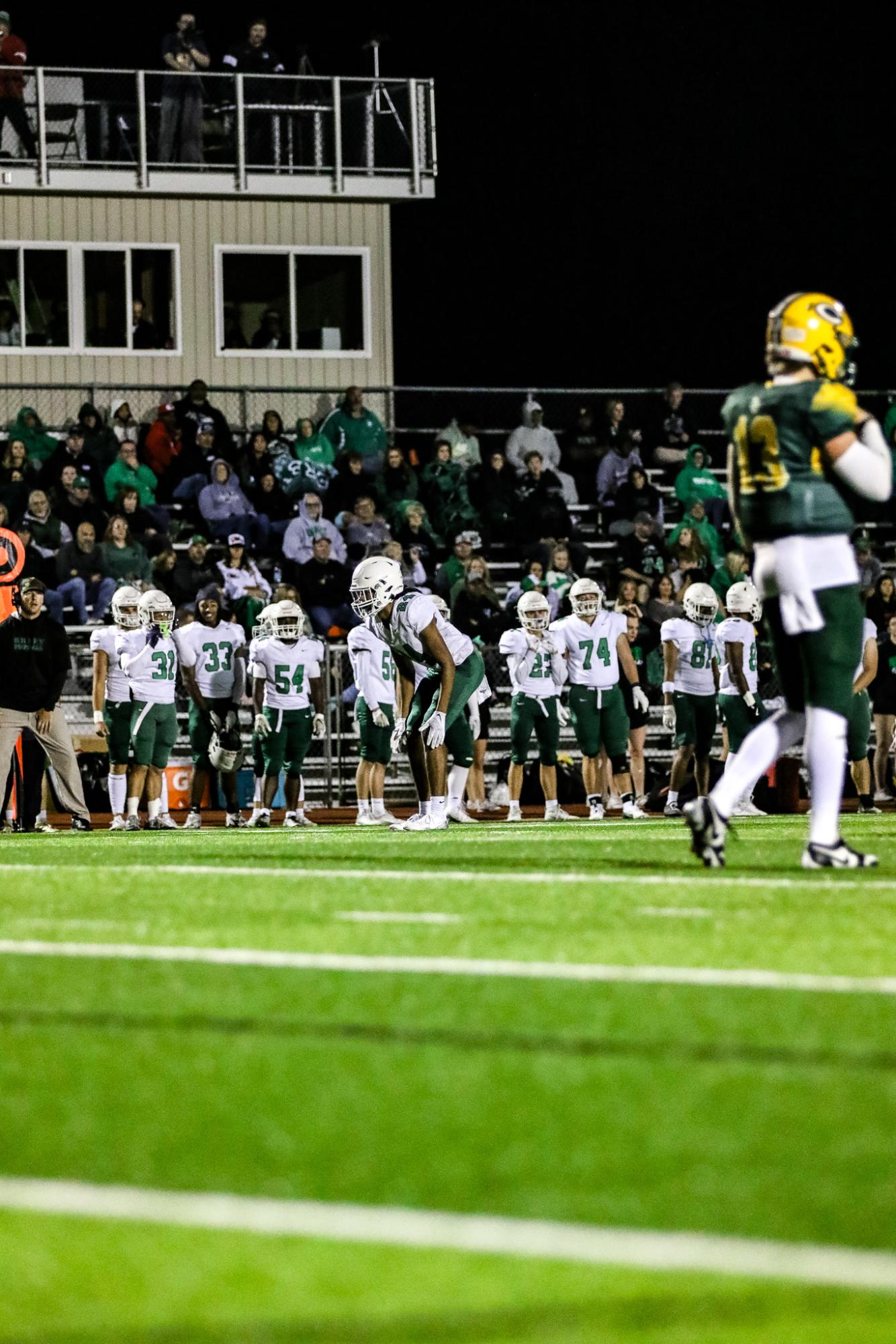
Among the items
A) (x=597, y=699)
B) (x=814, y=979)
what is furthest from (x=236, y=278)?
(x=814, y=979)

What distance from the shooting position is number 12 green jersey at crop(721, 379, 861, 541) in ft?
24.3

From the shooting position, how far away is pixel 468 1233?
2.75 metres

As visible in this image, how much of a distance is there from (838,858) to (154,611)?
10606mm

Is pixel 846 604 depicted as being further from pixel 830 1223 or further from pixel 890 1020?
pixel 830 1223

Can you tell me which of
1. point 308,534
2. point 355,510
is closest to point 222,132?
point 355,510

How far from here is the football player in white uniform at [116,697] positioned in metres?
16.9

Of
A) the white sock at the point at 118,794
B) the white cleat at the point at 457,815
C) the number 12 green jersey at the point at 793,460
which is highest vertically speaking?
the number 12 green jersey at the point at 793,460

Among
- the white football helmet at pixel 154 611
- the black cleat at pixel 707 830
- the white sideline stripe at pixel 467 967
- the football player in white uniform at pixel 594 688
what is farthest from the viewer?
the football player in white uniform at pixel 594 688

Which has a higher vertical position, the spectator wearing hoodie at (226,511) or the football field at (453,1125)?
the spectator wearing hoodie at (226,511)

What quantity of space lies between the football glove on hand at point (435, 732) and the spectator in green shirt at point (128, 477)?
8.92 m

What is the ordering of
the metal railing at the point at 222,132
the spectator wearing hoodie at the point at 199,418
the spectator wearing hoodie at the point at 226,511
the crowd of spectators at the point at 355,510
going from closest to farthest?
the crowd of spectators at the point at 355,510
the spectator wearing hoodie at the point at 226,511
the spectator wearing hoodie at the point at 199,418
the metal railing at the point at 222,132

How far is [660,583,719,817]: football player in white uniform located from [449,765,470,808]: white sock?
5.94 feet

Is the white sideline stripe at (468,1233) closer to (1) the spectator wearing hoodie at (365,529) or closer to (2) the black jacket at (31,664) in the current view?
(2) the black jacket at (31,664)

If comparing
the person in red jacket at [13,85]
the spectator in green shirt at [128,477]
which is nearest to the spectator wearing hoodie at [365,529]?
the spectator in green shirt at [128,477]
